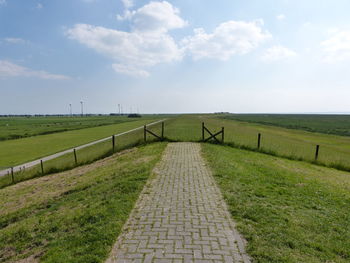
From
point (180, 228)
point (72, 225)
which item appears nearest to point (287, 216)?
point (180, 228)

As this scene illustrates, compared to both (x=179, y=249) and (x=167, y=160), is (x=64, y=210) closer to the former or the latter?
(x=179, y=249)

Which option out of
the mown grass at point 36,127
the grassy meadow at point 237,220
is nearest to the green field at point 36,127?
the mown grass at point 36,127

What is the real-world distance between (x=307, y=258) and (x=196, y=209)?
271 cm

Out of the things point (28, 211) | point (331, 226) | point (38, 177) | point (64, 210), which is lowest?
point (38, 177)

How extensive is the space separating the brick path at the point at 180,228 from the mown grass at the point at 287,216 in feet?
1.22

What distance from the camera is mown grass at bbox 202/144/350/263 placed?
151 inches

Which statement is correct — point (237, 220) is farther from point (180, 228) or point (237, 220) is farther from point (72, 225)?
point (72, 225)

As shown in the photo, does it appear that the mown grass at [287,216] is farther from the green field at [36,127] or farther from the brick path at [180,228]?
the green field at [36,127]

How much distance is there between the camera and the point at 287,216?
5.25 metres

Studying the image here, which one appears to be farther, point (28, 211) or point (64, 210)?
point (28, 211)

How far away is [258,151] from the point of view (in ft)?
52.7

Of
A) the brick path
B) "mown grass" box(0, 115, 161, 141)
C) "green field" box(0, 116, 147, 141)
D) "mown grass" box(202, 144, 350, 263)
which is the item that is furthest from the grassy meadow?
"mown grass" box(0, 115, 161, 141)

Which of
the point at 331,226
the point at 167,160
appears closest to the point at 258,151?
the point at 167,160

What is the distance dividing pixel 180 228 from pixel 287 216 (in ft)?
9.67
